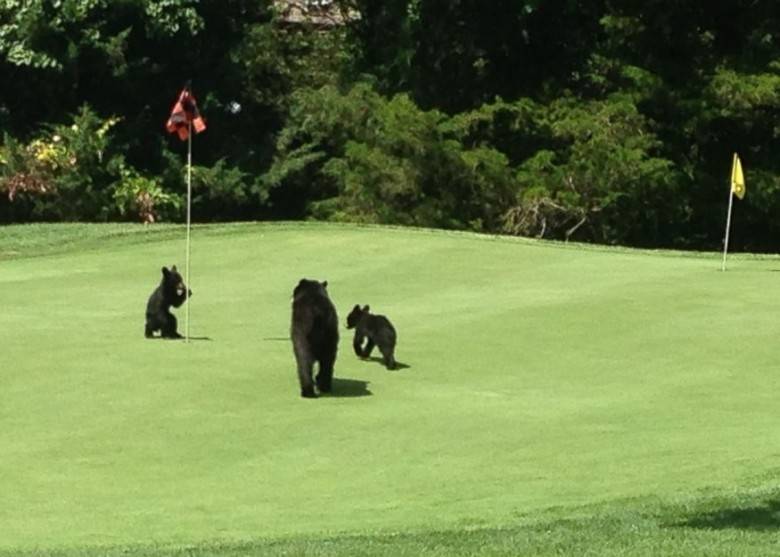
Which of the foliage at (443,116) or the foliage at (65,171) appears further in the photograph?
the foliage at (443,116)

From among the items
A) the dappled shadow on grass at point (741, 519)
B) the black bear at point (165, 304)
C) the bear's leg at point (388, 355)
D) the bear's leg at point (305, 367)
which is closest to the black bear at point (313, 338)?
the bear's leg at point (305, 367)

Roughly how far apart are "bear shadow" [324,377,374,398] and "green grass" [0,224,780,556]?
0.06 metres

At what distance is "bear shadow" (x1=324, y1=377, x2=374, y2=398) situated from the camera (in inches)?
572

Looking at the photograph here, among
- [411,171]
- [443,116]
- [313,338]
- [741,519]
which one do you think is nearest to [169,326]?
[313,338]

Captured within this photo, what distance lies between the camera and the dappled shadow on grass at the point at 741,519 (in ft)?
32.1

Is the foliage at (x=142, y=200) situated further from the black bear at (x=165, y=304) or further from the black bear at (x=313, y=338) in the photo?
the black bear at (x=313, y=338)

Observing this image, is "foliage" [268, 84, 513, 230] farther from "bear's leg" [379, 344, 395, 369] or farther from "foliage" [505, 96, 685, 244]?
"bear's leg" [379, 344, 395, 369]

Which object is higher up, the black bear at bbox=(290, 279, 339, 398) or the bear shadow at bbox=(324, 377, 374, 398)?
the black bear at bbox=(290, 279, 339, 398)

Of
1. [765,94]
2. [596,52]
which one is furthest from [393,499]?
[596,52]

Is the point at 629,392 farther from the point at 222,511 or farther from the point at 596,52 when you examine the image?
the point at 596,52

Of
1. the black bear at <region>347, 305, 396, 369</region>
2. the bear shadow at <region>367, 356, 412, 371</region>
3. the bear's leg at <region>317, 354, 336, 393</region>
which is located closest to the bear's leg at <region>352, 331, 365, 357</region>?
the black bear at <region>347, 305, 396, 369</region>

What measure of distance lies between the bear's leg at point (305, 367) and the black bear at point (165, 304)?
313cm

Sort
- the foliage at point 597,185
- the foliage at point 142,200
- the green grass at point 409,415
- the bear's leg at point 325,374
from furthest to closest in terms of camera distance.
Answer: the foliage at point 142,200 → the foliage at point 597,185 → the bear's leg at point 325,374 → the green grass at point 409,415

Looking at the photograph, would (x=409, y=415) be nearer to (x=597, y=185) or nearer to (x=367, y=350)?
(x=367, y=350)
